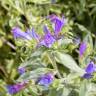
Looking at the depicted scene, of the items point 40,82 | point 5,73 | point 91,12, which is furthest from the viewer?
point 91,12

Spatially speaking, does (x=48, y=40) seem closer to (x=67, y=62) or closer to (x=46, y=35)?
(x=46, y=35)

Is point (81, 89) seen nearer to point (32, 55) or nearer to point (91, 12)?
point (32, 55)

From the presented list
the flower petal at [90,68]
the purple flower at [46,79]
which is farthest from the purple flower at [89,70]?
the purple flower at [46,79]

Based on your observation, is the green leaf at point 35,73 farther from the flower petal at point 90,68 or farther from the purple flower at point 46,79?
the flower petal at point 90,68

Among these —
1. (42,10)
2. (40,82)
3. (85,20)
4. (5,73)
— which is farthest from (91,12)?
(40,82)

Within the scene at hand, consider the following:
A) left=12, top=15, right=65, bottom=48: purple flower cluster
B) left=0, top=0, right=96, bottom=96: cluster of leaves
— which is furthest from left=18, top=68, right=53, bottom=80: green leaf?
left=12, top=15, right=65, bottom=48: purple flower cluster

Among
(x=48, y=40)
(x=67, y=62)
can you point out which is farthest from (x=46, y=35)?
(x=67, y=62)
